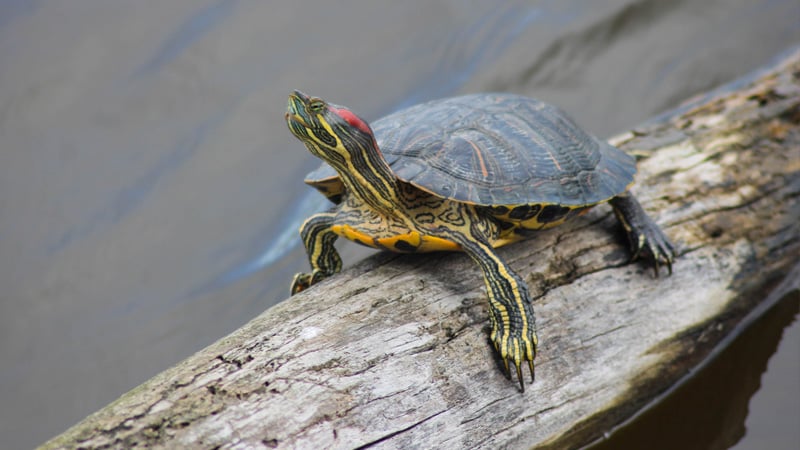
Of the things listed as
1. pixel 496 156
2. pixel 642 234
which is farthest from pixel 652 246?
pixel 496 156

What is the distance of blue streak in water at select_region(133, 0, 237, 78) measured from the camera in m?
5.35

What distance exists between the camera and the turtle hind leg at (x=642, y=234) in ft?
9.60

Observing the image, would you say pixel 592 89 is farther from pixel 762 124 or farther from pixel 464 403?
pixel 464 403

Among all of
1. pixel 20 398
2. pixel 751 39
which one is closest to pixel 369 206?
pixel 20 398

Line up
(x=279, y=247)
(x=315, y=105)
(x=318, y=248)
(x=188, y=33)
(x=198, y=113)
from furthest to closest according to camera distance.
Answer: (x=188, y=33) < (x=198, y=113) < (x=279, y=247) < (x=318, y=248) < (x=315, y=105)

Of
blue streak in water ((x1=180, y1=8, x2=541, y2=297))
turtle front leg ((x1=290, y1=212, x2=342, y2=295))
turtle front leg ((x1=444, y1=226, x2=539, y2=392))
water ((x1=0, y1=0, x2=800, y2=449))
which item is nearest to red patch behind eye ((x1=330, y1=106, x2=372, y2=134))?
turtle front leg ((x1=290, y1=212, x2=342, y2=295))

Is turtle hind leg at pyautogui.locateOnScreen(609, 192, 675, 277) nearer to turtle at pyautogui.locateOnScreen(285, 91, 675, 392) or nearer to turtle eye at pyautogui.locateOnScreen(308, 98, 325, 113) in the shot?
turtle at pyautogui.locateOnScreen(285, 91, 675, 392)

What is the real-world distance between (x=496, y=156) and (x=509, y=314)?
64 centimetres

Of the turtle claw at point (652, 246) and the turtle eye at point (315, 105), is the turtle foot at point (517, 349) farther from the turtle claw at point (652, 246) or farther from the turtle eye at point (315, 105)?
the turtle eye at point (315, 105)

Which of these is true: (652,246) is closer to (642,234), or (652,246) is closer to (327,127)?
(642,234)

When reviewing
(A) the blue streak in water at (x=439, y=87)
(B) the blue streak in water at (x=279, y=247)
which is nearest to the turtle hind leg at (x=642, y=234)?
(B) the blue streak in water at (x=279, y=247)

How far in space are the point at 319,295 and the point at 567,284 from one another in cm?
103

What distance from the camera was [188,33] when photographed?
18.1ft

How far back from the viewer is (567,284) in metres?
2.77
